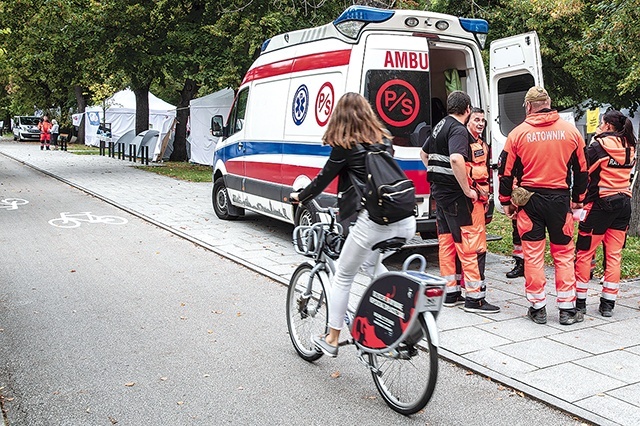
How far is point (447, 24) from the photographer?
8.33m

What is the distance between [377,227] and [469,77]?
5.03 m

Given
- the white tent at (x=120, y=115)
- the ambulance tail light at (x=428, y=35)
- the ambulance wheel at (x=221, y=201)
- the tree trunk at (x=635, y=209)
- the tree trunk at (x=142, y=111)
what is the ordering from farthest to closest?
the white tent at (x=120, y=115) → the tree trunk at (x=142, y=111) → the ambulance wheel at (x=221, y=201) → the tree trunk at (x=635, y=209) → the ambulance tail light at (x=428, y=35)

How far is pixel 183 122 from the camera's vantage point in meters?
26.5

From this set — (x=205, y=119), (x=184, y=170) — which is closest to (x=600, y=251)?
(x=184, y=170)

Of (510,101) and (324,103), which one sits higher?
(510,101)

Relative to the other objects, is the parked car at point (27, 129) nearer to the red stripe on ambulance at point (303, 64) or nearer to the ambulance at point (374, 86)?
the red stripe on ambulance at point (303, 64)

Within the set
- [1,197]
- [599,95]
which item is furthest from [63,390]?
[599,95]

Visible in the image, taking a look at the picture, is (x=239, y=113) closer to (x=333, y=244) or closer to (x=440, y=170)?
(x=440, y=170)

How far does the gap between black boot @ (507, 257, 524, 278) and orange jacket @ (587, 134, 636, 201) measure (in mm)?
1704

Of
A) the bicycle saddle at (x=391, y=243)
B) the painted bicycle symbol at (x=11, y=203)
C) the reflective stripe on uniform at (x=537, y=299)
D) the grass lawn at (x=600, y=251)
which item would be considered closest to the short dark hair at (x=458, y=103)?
the reflective stripe on uniform at (x=537, y=299)

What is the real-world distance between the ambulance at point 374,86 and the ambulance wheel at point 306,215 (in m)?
0.02

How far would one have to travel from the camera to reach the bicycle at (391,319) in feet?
13.3

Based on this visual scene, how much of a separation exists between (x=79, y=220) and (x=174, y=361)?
26.3ft

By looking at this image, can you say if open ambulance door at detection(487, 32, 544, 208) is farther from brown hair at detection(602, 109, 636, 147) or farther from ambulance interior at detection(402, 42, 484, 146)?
brown hair at detection(602, 109, 636, 147)
